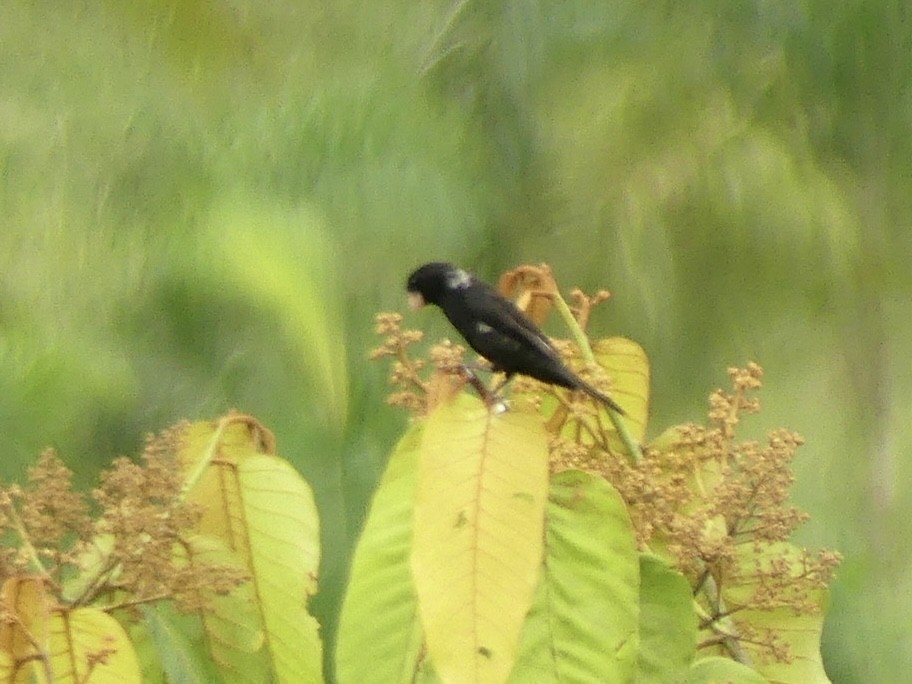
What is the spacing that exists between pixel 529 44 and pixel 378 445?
0.67 ft

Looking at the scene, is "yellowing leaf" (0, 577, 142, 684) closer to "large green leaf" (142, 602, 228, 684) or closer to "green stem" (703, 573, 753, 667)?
"large green leaf" (142, 602, 228, 684)

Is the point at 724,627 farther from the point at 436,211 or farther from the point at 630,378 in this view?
the point at 436,211

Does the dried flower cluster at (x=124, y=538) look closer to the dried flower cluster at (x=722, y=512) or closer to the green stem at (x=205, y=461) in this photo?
the green stem at (x=205, y=461)

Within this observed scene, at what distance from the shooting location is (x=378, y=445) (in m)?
0.52

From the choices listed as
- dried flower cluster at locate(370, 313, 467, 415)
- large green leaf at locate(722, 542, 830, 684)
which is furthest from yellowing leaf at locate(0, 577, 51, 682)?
large green leaf at locate(722, 542, 830, 684)

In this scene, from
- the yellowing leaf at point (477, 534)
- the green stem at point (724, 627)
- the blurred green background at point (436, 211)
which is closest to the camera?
the yellowing leaf at point (477, 534)

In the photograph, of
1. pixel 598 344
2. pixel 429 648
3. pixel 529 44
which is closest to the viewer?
pixel 429 648

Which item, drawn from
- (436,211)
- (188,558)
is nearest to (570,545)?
(188,558)

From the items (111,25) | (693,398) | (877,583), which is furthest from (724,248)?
(111,25)

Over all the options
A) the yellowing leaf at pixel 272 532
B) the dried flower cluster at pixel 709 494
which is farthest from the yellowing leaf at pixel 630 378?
the yellowing leaf at pixel 272 532

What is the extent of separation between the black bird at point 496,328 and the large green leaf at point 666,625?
5cm

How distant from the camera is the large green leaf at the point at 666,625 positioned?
354 mm

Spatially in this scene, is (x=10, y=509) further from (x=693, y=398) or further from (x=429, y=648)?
(x=693, y=398)

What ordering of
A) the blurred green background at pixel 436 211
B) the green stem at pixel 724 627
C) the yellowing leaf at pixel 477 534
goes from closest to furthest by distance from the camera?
the yellowing leaf at pixel 477 534, the green stem at pixel 724 627, the blurred green background at pixel 436 211
